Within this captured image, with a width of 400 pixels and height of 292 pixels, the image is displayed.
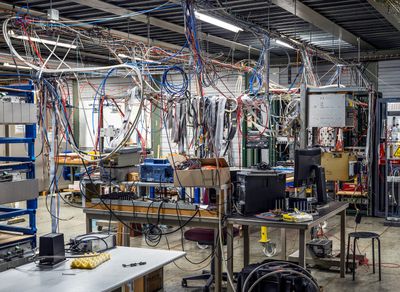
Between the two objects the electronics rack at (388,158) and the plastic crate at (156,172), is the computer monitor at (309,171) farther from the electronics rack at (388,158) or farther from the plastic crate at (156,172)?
the electronics rack at (388,158)

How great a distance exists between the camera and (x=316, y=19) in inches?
307

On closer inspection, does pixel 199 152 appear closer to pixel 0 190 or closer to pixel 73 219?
pixel 0 190

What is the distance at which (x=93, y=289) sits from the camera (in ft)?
8.25

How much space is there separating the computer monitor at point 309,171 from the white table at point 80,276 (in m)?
1.78

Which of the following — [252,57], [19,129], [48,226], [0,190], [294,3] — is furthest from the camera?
[252,57]

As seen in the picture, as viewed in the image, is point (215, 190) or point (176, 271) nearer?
point (215, 190)

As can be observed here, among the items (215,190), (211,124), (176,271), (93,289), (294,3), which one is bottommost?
(176,271)

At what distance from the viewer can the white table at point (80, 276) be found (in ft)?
8.43

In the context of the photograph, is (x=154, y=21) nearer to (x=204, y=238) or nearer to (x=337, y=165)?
(x=337, y=165)

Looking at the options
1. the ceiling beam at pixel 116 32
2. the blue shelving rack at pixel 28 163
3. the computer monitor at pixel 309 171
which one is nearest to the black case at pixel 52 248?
the computer monitor at pixel 309 171

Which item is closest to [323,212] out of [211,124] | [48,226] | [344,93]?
[211,124]

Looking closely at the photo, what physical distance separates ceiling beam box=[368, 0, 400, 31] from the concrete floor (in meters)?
3.15

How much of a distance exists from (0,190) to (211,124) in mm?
2317

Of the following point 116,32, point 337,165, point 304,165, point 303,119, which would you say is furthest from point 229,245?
point 116,32
